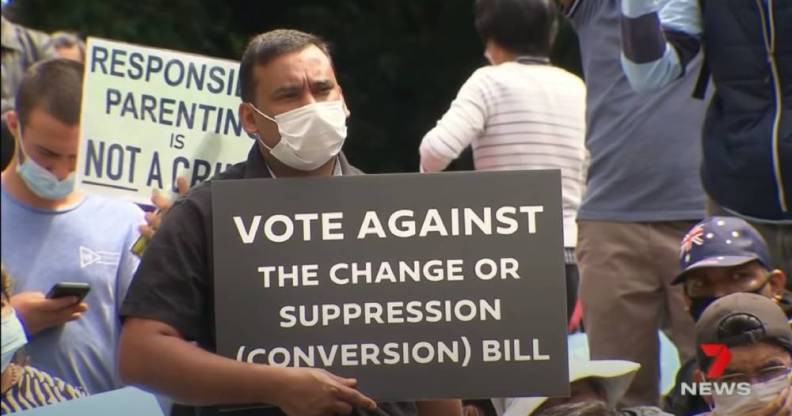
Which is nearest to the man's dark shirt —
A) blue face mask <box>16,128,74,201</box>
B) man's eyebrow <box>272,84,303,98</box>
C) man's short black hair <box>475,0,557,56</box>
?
man's eyebrow <box>272,84,303,98</box>

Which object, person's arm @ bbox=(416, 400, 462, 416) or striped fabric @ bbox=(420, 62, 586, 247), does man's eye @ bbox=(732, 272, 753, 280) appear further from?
person's arm @ bbox=(416, 400, 462, 416)

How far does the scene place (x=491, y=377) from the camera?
15.5ft

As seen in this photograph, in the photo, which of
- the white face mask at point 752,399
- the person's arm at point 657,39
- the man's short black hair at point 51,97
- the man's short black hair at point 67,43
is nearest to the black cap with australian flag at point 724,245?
the person's arm at point 657,39

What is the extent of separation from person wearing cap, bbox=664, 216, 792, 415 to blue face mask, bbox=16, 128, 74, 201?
211cm

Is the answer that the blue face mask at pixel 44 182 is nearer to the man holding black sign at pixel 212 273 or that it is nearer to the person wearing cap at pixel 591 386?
the person wearing cap at pixel 591 386

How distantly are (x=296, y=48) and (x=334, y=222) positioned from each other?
1.57 feet

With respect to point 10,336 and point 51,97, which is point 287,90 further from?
point 51,97

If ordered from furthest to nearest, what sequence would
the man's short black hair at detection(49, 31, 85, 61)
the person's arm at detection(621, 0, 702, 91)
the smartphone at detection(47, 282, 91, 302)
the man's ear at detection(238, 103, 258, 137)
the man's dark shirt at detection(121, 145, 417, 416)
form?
the man's short black hair at detection(49, 31, 85, 61) < the smartphone at detection(47, 282, 91, 302) < the person's arm at detection(621, 0, 702, 91) < the man's ear at detection(238, 103, 258, 137) < the man's dark shirt at detection(121, 145, 417, 416)

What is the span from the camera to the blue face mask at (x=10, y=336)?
20.2ft

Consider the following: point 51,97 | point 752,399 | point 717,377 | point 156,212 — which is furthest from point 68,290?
point 752,399

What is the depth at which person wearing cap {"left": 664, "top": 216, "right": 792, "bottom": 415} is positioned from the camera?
6051mm

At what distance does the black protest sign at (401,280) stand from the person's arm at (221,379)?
106 millimetres

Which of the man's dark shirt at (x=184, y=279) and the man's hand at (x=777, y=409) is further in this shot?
the man's hand at (x=777, y=409)

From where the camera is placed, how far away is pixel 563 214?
6.47 meters
